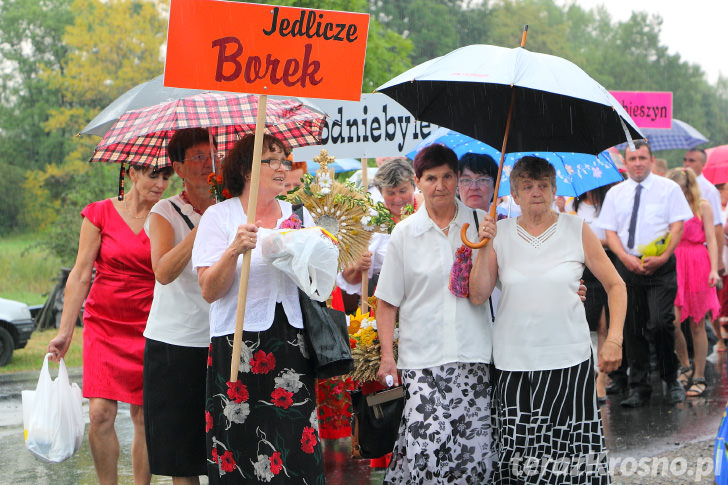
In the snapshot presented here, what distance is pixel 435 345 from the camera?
4.82m

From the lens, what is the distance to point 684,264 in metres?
9.32

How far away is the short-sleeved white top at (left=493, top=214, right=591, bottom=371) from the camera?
4.72 meters

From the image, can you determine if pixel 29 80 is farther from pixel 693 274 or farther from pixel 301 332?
pixel 301 332

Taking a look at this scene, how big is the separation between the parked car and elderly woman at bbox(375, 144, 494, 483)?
8.66 m

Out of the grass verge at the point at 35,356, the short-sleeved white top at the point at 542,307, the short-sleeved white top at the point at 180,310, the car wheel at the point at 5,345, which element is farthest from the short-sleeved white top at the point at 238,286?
the car wheel at the point at 5,345

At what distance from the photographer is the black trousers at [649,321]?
8.42 metres

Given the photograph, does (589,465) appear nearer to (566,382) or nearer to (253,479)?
(566,382)

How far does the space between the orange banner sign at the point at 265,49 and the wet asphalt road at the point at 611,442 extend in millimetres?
2992

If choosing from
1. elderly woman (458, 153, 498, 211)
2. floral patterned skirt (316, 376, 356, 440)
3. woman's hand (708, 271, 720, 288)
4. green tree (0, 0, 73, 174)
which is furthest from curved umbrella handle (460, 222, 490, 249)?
green tree (0, 0, 73, 174)

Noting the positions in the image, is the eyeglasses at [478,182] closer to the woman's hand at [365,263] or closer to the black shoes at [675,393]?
the woman's hand at [365,263]

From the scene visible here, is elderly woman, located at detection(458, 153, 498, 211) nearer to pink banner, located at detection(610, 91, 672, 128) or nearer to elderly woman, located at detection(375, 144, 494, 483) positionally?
elderly woman, located at detection(375, 144, 494, 483)

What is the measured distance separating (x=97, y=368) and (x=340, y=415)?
6.01ft

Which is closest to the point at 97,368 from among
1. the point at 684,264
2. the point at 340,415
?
the point at 340,415

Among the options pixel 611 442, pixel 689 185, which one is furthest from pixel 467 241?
pixel 689 185
